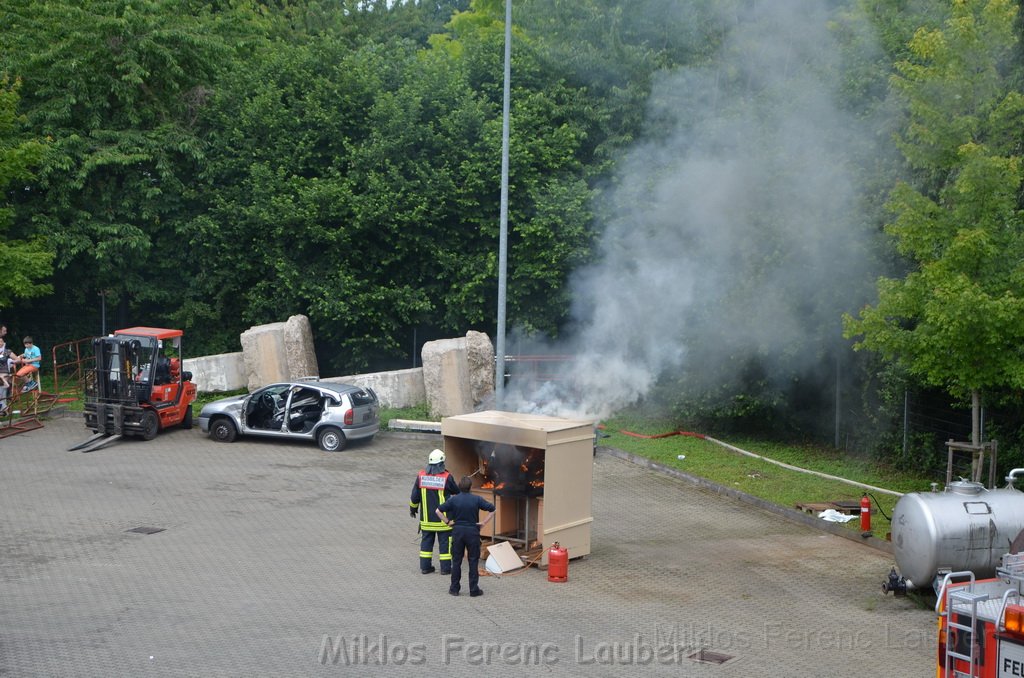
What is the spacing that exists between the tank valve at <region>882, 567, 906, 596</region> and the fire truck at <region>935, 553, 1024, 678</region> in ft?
11.6

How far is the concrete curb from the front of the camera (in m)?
13.4

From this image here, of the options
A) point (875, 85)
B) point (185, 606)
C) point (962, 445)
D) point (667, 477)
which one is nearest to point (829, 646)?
point (962, 445)

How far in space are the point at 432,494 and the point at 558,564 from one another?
169cm

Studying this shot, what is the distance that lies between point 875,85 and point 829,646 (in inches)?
520

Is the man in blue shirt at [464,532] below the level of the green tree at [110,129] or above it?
below

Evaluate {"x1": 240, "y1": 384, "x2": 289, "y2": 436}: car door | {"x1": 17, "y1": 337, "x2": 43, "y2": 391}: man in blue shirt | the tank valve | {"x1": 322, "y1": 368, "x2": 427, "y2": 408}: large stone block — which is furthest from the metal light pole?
{"x1": 17, "y1": 337, "x2": 43, "y2": 391}: man in blue shirt

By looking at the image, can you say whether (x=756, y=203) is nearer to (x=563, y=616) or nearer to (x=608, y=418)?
(x=608, y=418)

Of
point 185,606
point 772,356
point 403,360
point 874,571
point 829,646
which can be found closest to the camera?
point 829,646

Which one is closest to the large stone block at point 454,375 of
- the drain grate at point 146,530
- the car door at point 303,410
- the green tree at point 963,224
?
the car door at point 303,410

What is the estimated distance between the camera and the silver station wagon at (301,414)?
19.1 meters

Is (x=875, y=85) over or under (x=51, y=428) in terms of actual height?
over

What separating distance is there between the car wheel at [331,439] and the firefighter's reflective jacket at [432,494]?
7474 mm

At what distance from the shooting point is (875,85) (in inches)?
773

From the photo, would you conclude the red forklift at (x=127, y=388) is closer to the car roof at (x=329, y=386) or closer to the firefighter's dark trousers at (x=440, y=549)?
the car roof at (x=329, y=386)
